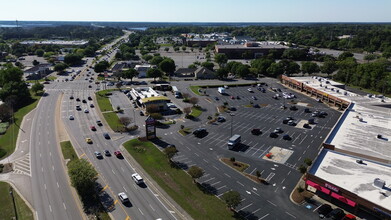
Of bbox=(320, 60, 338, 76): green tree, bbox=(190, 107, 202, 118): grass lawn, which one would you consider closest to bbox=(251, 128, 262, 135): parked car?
bbox=(190, 107, 202, 118): grass lawn

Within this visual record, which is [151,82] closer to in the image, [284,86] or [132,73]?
[132,73]

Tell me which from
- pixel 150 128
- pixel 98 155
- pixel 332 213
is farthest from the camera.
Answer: pixel 150 128

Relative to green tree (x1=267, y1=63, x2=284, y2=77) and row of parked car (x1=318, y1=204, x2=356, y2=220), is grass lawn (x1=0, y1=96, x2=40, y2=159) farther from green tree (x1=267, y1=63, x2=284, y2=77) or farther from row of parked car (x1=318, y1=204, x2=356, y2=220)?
green tree (x1=267, y1=63, x2=284, y2=77)

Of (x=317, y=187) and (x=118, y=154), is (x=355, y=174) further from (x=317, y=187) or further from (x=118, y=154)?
(x=118, y=154)

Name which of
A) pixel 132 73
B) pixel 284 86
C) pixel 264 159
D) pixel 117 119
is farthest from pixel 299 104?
pixel 132 73

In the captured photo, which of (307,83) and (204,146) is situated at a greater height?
(307,83)

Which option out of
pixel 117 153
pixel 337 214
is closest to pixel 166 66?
pixel 117 153
